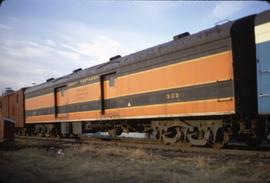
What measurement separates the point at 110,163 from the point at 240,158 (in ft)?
11.8

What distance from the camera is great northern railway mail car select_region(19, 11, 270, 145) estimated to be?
37.9ft

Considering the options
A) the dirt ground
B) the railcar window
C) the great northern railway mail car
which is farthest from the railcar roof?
the dirt ground

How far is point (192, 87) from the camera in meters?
13.2

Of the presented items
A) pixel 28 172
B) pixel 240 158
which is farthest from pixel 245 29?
pixel 28 172

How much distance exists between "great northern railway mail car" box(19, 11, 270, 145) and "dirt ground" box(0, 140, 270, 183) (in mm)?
1481

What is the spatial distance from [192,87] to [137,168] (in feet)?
14.7

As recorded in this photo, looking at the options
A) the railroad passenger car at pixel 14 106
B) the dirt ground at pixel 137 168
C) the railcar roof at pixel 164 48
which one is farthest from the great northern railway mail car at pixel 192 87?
the railroad passenger car at pixel 14 106

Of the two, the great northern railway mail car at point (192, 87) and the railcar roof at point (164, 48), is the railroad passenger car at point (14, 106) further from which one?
the great northern railway mail car at point (192, 87)

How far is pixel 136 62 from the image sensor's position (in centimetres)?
1627

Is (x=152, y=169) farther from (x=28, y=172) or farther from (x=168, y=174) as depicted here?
(x=28, y=172)

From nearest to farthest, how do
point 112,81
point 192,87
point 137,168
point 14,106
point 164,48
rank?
point 137,168 < point 192,87 < point 164,48 < point 112,81 < point 14,106

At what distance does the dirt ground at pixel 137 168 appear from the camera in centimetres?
826

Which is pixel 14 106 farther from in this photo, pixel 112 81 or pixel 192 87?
pixel 192 87

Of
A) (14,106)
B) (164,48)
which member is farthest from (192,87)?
(14,106)
